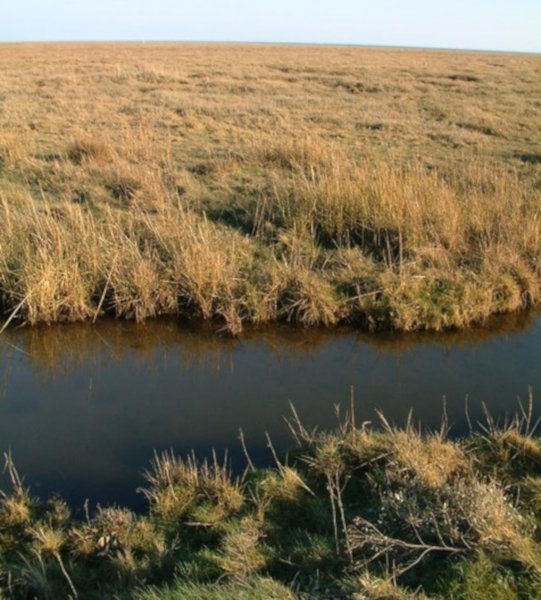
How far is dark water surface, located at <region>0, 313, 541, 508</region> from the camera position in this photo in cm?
497

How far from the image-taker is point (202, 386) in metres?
6.05

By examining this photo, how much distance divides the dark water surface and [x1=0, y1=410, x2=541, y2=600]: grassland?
423 millimetres

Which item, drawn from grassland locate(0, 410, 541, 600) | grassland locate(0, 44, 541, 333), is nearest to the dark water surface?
grassland locate(0, 44, 541, 333)

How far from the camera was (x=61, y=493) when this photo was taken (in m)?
4.46

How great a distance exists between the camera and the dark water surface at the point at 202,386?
4.97 meters

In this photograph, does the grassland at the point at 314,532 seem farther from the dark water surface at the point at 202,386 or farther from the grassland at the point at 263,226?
the grassland at the point at 263,226

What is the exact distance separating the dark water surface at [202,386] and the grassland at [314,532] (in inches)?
16.7

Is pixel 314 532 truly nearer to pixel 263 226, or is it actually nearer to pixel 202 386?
pixel 202 386

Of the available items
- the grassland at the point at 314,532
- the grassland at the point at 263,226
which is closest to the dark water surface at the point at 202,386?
the grassland at the point at 263,226

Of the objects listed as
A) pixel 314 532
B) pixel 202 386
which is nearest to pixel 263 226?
pixel 202 386

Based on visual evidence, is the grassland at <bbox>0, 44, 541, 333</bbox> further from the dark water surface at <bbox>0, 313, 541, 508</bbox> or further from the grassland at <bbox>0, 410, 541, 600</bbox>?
the grassland at <bbox>0, 410, 541, 600</bbox>

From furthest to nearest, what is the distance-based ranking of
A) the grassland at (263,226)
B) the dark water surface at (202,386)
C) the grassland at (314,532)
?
the grassland at (263,226) → the dark water surface at (202,386) → the grassland at (314,532)

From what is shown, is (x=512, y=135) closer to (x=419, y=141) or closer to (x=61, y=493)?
(x=419, y=141)

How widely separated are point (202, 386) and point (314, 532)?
2.47 m
